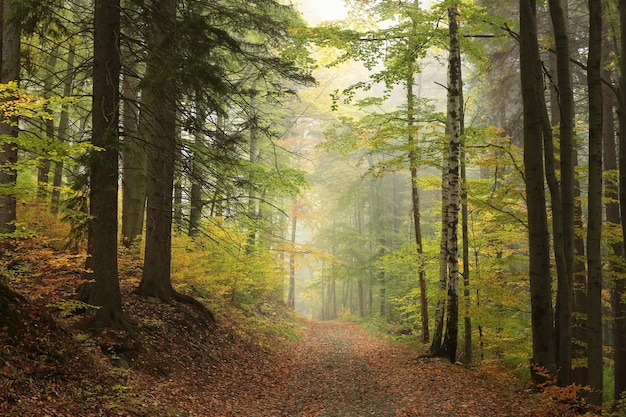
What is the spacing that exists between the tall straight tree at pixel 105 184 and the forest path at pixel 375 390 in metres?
3.19

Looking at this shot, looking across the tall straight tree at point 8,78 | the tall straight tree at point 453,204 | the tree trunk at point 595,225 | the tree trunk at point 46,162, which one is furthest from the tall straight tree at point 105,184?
the tree trunk at point 595,225

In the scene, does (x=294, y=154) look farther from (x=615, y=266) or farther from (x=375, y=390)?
(x=615, y=266)

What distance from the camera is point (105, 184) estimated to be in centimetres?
732

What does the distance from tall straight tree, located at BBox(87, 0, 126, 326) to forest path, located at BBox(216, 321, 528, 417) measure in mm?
3193

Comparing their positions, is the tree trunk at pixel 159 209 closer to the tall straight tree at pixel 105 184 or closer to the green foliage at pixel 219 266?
the green foliage at pixel 219 266

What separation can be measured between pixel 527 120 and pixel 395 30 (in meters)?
4.39

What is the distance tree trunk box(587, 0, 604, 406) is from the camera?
6934mm

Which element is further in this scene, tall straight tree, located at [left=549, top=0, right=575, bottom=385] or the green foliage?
the green foliage

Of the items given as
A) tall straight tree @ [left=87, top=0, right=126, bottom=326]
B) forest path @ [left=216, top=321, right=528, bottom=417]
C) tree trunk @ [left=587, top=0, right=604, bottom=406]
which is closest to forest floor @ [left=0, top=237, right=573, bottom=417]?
forest path @ [left=216, top=321, right=528, bottom=417]

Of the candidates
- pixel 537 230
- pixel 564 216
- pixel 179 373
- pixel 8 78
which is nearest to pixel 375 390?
pixel 179 373

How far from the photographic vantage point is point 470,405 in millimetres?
7477

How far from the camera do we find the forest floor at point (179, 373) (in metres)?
5.42

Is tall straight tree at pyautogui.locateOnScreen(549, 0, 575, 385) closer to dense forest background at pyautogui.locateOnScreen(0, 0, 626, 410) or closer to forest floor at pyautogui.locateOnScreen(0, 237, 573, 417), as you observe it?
dense forest background at pyautogui.locateOnScreen(0, 0, 626, 410)

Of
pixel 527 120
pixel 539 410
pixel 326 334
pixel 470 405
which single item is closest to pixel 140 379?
pixel 470 405
